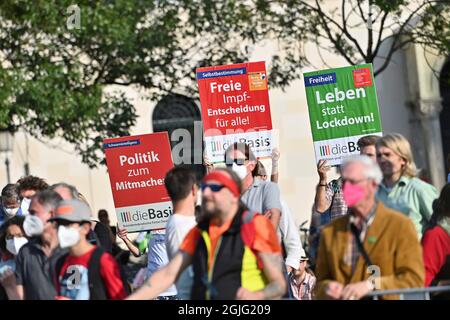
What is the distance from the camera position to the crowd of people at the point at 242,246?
7.50m

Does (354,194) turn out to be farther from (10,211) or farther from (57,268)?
(10,211)

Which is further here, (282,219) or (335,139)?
(335,139)

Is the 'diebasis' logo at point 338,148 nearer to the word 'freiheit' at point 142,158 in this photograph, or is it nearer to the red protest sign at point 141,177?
the red protest sign at point 141,177

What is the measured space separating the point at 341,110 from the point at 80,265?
533cm

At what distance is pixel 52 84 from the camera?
69.4ft

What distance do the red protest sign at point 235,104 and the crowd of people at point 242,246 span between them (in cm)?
359

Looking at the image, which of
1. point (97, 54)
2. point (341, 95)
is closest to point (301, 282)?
point (341, 95)

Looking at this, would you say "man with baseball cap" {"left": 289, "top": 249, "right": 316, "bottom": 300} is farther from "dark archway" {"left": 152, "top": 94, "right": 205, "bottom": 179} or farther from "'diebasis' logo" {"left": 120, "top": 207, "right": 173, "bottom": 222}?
"dark archway" {"left": 152, "top": 94, "right": 205, "bottom": 179}

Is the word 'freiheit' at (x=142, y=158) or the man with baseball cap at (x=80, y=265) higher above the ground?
the word 'freiheit' at (x=142, y=158)

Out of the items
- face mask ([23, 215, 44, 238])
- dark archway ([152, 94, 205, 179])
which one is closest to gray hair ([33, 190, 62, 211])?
face mask ([23, 215, 44, 238])

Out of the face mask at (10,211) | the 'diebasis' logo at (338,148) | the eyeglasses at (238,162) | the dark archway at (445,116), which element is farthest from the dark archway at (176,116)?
the eyeglasses at (238,162)

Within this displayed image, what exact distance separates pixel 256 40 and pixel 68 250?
16788 mm

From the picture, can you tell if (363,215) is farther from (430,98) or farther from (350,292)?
(430,98)
